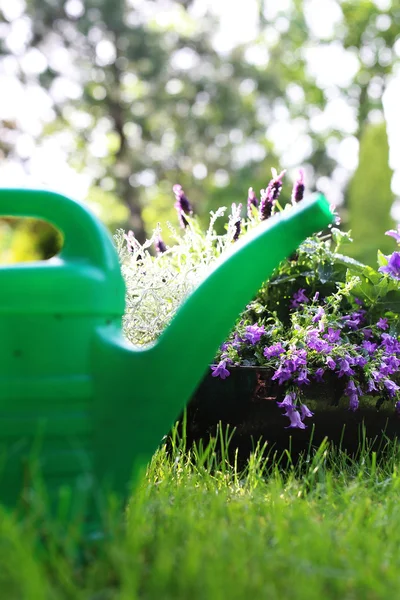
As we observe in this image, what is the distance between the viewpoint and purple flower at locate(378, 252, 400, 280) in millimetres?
2043

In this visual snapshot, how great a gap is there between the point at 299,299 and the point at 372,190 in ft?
29.1

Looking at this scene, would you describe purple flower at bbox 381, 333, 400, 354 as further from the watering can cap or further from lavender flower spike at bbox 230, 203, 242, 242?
the watering can cap

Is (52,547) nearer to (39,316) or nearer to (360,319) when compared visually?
(39,316)

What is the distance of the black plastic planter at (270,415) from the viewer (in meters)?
1.78

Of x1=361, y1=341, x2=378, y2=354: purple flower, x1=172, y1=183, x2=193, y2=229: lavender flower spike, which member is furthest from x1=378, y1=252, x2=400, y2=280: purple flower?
x1=172, y1=183, x2=193, y2=229: lavender flower spike

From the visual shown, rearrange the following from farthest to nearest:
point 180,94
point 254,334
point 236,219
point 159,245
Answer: point 180,94
point 159,245
point 236,219
point 254,334

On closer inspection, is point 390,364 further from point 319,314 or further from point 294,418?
point 294,418

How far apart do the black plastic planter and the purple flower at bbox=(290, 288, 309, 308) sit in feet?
1.16

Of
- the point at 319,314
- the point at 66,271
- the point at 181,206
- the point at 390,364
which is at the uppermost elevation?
the point at 66,271

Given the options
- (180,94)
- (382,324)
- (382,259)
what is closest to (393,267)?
(382,259)

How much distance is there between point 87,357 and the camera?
41.9 inches

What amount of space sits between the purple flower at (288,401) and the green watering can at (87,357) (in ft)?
2.12

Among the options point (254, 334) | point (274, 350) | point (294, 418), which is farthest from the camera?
point (254, 334)

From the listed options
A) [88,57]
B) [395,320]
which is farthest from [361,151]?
[395,320]
